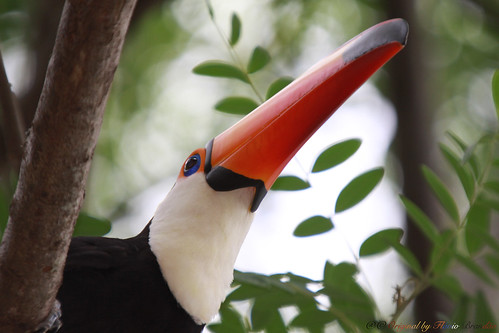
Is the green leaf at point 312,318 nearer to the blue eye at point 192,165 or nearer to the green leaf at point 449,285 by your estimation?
the green leaf at point 449,285

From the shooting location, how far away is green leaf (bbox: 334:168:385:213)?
2.35 metres

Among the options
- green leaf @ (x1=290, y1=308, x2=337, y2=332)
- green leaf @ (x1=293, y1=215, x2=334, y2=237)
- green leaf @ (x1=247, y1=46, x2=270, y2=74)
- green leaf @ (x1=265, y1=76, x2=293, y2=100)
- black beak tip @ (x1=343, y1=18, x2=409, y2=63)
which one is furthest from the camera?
green leaf @ (x1=265, y1=76, x2=293, y2=100)

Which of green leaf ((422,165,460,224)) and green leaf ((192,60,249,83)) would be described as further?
green leaf ((192,60,249,83))

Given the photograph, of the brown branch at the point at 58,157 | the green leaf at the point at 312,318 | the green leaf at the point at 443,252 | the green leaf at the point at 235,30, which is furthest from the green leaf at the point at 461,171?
the brown branch at the point at 58,157

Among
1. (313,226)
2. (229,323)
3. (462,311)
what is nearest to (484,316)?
(462,311)

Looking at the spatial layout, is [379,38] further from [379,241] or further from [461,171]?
[379,241]

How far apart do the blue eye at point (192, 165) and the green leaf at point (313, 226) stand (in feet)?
1.53

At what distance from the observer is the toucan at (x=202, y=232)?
2.20m

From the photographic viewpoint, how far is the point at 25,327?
70.5 inches

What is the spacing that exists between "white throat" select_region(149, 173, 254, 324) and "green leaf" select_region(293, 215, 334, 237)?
0.75 feet

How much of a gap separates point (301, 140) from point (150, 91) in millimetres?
4026

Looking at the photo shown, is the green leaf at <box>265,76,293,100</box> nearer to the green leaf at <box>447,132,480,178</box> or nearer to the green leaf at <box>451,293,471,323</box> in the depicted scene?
the green leaf at <box>447,132,480,178</box>

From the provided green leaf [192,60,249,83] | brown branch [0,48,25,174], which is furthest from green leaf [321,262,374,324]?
brown branch [0,48,25,174]

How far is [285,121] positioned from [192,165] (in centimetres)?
44
